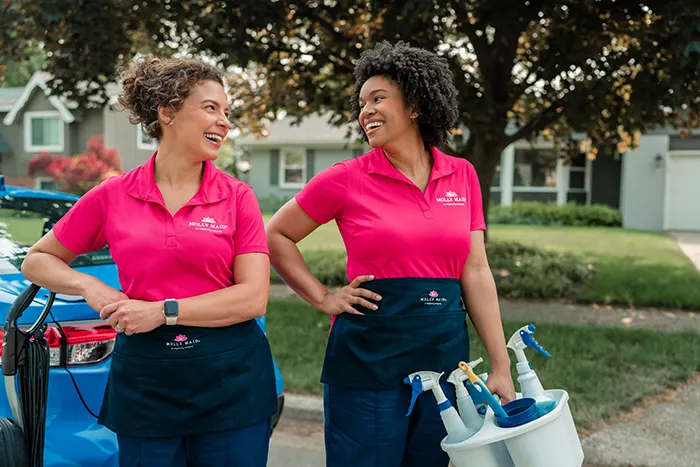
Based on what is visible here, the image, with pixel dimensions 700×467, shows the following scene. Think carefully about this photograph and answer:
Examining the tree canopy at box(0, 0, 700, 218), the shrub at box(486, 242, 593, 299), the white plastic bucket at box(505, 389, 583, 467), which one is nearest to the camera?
the white plastic bucket at box(505, 389, 583, 467)

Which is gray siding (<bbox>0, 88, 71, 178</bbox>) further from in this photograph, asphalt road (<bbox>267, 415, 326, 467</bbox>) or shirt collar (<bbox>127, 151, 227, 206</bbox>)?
shirt collar (<bbox>127, 151, 227, 206</bbox>)

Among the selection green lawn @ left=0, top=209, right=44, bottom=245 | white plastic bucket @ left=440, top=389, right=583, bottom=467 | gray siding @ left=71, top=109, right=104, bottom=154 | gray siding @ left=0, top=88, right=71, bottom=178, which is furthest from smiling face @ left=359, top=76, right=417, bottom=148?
gray siding @ left=0, top=88, right=71, bottom=178

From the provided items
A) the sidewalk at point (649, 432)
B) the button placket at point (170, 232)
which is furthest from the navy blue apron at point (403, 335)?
the sidewalk at point (649, 432)

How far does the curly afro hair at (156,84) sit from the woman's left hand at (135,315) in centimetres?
56

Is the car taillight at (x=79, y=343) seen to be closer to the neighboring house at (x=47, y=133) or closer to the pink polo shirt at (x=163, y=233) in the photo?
the pink polo shirt at (x=163, y=233)

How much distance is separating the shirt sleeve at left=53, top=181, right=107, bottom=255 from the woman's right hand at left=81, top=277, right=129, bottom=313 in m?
0.14

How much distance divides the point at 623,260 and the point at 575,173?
511 inches

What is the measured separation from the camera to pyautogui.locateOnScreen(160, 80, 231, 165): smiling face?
209 cm

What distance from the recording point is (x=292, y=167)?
1159 inches

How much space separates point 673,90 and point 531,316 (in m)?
2.78

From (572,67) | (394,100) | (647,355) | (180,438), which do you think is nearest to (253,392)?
(180,438)

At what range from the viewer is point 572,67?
7336 mm

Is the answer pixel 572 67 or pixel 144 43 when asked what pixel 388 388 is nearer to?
pixel 572 67

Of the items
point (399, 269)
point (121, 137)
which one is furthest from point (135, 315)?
point (121, 137)
